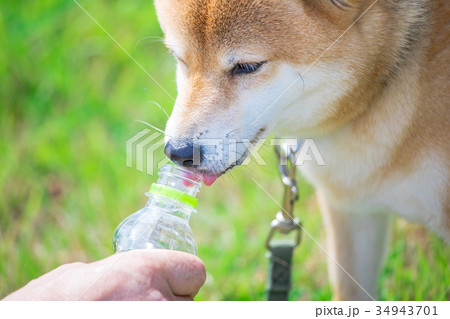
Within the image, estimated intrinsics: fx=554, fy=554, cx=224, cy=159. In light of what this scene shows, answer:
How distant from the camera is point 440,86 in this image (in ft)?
5.55

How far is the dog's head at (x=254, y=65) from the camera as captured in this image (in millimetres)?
1652

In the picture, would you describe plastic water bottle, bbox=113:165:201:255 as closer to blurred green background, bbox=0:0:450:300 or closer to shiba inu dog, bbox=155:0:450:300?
shiba inu dog, bbox=155:0:450:300

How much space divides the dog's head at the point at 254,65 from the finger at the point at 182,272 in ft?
1.22

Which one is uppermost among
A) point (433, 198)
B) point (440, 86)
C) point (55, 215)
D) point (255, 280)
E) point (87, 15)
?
point (87, 15)

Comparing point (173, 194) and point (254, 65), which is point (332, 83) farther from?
point (173, 194)

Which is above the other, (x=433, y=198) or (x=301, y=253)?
(x=433, y=198)

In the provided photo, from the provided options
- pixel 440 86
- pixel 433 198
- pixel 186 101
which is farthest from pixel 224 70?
pixel 433 198

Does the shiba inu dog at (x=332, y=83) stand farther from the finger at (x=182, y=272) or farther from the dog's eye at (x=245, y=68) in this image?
the finger at (x=182, y=272)

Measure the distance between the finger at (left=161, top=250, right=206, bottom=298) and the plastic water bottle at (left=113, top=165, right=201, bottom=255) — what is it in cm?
20

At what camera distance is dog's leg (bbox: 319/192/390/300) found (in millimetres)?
2184

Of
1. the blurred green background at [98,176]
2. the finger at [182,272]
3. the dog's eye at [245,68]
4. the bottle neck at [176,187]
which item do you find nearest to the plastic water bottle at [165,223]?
the bottle neck at [176,187]

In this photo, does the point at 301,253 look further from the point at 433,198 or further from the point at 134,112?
the point at 134,112

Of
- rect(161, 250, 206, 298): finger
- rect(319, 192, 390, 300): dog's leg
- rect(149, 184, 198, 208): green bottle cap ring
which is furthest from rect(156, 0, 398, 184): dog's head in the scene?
rect(319, 192, 390, 300): dog's leg
